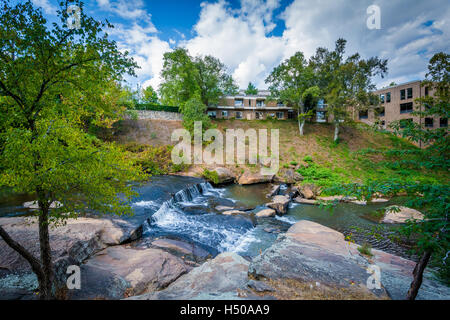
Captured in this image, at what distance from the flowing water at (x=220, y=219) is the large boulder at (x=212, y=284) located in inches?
119

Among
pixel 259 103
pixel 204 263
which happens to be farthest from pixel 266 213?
pixel 259 103

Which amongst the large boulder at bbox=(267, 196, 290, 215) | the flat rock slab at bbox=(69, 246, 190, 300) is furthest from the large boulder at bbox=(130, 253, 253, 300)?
the large boulder at bbox=(267, 196, 290, 215)

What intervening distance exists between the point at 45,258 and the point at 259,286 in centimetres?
515

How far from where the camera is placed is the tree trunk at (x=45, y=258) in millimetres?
4086

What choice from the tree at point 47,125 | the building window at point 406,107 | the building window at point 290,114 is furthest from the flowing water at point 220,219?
the building window at point 290,114

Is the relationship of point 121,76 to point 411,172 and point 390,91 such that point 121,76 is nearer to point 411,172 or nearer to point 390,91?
point 411,172

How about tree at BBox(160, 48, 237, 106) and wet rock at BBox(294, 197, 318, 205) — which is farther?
tree at BBox(160, 48, 237, 106)

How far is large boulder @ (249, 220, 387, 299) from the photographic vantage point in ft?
14.6

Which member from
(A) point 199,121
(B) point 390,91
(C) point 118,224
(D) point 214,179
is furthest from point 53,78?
(B) point 390,91

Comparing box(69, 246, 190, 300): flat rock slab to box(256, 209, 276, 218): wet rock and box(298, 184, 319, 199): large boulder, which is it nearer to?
box(256, 209, 276, 218): wet rock

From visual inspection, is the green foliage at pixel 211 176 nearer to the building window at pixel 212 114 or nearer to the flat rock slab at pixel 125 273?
the flat rock slab at pixel 125 273

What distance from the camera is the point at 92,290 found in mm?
5043

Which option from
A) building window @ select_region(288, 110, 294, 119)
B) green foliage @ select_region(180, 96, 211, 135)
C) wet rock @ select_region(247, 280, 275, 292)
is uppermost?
building window @ select_region(288, 110, 294, 119)
